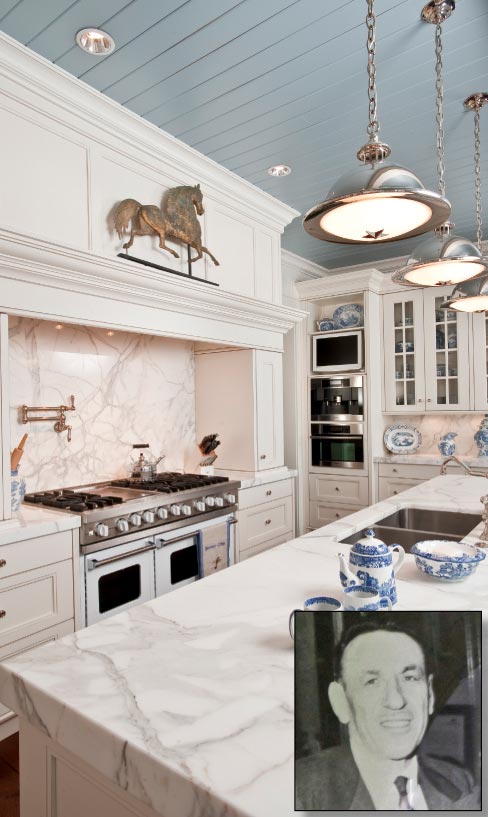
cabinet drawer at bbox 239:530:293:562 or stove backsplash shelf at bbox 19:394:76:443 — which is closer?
stove backsplash shelf at bbox 19:394:76:443

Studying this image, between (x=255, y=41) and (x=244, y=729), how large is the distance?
7.44 ft

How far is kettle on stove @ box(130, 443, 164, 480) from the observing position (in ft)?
10.6

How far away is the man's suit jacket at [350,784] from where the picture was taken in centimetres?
53

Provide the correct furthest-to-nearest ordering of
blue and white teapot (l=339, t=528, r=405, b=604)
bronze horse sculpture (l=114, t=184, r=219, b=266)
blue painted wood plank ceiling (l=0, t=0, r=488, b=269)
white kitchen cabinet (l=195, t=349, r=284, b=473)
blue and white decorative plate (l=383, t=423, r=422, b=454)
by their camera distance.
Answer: blue and white decorative plate (l=383, t=423, r=422, b=454) < white kitchen cabinet (l=195, t=349, r=284, b=473) < bronze horse sculpture (l=114, t=184, r=219, b=266) < blue painted wood plank ceiling (l=0, t=0, r=488, b=269) < blue and white teapot (l=339, t=528, r=405, b=604)

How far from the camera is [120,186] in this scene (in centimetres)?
270

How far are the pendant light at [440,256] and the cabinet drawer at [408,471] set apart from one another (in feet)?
9.18

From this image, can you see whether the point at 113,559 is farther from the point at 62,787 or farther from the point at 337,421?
the point at 337,421

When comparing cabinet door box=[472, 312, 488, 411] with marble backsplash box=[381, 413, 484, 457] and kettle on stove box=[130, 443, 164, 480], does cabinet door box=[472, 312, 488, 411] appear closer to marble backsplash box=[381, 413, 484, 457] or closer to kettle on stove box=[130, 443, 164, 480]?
marble backsplash box=[381, 413, 484, 457]

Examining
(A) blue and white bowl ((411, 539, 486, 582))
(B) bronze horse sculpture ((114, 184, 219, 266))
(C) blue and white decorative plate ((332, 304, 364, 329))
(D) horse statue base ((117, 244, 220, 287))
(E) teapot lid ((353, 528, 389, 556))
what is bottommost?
(A) blue and white bowl ((411, 539, 486, 582))

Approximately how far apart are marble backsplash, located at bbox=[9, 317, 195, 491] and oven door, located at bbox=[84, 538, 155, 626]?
2.15 ft

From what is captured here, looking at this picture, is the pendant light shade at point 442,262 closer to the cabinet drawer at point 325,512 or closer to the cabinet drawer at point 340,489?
the cabinet drawer at point 340,489

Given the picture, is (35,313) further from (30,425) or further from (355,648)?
(355,648)

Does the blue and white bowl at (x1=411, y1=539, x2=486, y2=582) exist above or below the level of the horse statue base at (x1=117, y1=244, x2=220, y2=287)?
below

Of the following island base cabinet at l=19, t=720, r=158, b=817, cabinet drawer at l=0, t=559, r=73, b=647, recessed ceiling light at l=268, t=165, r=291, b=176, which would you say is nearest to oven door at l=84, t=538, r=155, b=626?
cabinet drawer at l=0, t=559, r=73, b=647
